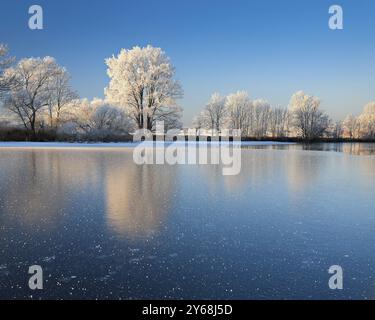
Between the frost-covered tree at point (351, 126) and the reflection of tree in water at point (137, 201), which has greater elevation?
the frost-covered tree at point (351, 126)

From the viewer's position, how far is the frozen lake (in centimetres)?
382

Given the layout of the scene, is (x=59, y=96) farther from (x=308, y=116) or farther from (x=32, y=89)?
(x=308, y=116)

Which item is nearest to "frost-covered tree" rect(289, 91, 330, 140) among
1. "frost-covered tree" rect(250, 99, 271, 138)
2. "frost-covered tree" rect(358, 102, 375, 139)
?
"frost-covered tree" rect(250, 99, 271, 138)

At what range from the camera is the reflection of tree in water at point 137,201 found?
20.2 feet

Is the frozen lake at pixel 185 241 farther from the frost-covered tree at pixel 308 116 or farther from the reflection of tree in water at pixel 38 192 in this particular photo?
the frost-covered tree at pixel 308 116

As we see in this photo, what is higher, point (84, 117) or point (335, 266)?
point (84, 117)

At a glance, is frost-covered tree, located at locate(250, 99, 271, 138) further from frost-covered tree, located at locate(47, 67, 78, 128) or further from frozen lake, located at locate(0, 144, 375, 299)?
frozen lake, located at locate(0, 144, 375, 299)

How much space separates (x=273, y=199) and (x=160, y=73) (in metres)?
38.2

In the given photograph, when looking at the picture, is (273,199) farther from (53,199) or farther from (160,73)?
(160,73)

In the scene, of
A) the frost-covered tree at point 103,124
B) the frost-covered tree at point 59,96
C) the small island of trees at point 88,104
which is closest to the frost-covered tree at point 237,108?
the small island of trees at point 88,104

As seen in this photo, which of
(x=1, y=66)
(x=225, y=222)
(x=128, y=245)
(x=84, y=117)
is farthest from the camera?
(x=84, y=117)

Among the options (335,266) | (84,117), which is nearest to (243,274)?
(335,266)

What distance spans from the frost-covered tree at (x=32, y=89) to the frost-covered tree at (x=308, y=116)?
53.5 meters

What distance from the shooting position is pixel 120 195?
354 inches
